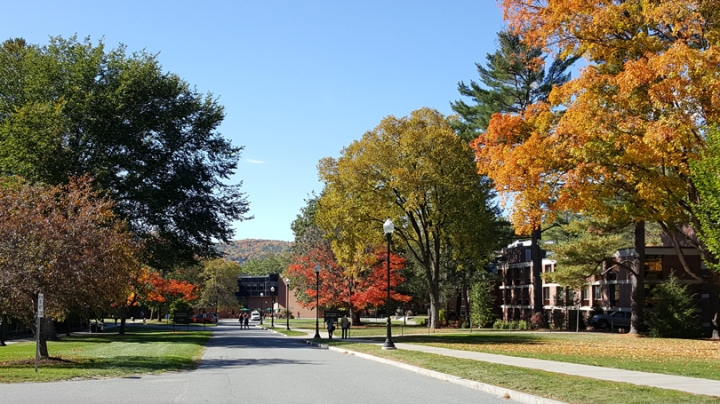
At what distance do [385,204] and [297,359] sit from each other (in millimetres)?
22042

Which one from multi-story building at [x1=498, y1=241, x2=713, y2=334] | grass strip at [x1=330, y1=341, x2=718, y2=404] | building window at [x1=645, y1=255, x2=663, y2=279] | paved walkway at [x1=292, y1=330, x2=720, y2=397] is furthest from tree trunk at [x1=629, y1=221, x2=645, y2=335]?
grass strip at [x1=330, y1=341, x2=718, y2=404]

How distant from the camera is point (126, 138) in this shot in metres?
38.1

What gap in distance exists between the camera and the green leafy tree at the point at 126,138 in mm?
36219

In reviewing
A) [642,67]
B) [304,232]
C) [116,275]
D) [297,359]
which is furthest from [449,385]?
[304,232]

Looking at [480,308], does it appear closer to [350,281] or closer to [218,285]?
[350,281]

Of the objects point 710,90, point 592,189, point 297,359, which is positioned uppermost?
point 710,90

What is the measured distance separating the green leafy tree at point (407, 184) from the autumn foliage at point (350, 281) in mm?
11596

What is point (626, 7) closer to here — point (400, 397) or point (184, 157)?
point (400, 397)

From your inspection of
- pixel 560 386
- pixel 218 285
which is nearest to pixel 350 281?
pixel 560 386

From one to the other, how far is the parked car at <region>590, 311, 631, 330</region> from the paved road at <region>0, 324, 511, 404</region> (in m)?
38.4

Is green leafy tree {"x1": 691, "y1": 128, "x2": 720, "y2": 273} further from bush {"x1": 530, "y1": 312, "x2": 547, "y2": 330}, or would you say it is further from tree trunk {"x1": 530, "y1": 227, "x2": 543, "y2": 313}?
tree trunk {"x1": 530, "y1": 227, "x2": 543, "y2": 313}

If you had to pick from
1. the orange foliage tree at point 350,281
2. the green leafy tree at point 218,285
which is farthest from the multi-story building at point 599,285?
the green leafy tree at point 218,285

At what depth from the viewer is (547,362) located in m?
20.2

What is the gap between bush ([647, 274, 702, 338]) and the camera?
134ft
